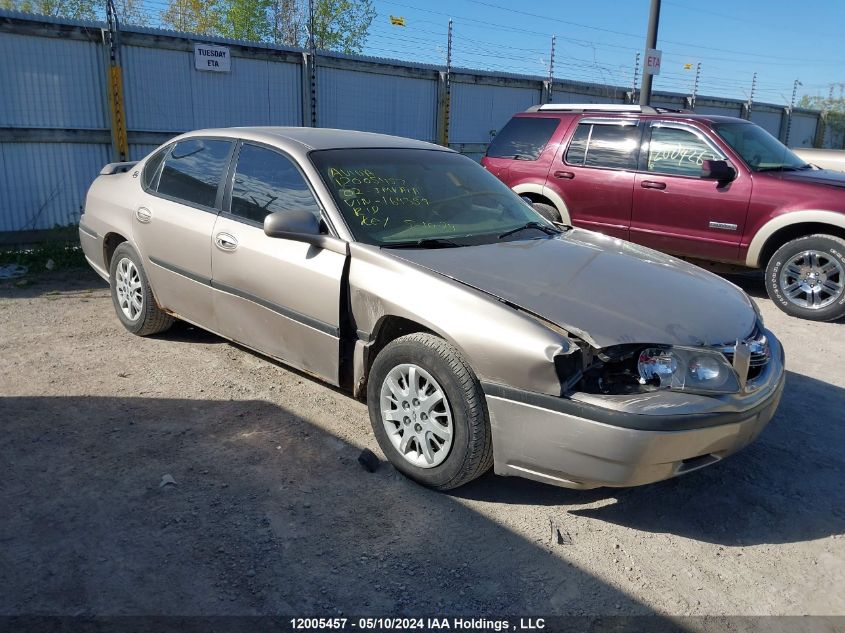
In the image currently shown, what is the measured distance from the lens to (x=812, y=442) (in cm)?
409

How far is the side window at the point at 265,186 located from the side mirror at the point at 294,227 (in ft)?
0.55

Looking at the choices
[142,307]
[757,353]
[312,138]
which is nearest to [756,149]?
[757,353]

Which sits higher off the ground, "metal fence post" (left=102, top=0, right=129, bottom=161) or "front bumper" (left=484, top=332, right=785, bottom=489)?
"metal fence post" (left=102, top=0, right=129, bottom=161)

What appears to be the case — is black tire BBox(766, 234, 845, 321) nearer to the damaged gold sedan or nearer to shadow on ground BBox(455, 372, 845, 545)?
shadow on ground BBox(455, 372, 845, 545)

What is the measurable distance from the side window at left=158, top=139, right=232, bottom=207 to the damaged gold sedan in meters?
0.02

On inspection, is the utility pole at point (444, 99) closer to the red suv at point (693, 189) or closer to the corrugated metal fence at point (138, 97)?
the corrugated metal fence at point (138, 97)

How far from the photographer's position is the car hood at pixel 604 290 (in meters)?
3.11

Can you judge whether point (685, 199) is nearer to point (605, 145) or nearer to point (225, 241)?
point (605, 145)

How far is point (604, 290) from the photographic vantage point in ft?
11.3

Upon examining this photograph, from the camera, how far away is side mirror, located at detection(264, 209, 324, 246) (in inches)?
148

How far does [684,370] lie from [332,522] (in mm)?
1682

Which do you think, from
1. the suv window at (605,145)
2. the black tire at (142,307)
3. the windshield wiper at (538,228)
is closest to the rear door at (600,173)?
the suv window at (605,145)

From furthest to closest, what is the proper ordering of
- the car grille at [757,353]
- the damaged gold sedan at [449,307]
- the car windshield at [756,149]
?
the car windshield at [756,149], the car grille at [757,353], the damaged gold sedan at [449,307]

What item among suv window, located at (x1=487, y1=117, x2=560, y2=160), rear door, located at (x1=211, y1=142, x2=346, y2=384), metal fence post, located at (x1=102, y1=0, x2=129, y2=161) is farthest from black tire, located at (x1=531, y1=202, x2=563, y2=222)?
metal fence post, located at (x1=102, y1=0, x2=129, y2=161)
